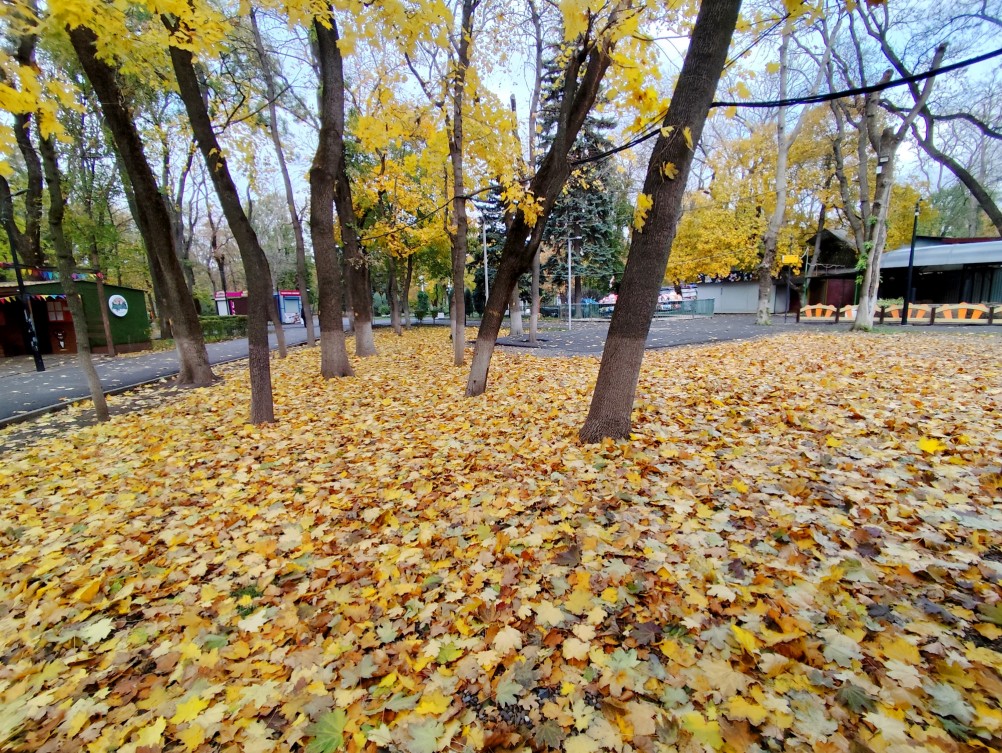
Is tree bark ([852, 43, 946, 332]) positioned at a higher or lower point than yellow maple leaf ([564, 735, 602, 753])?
higher

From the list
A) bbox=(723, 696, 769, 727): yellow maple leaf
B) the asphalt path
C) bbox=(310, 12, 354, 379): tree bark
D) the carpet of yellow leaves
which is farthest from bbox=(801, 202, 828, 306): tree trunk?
the asphalt path

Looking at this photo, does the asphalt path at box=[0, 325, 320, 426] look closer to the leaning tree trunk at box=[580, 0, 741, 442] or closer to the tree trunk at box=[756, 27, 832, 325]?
the leaning tree trunk at box=[580, 0, 741, 442]

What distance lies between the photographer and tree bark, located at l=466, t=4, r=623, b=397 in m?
4.92

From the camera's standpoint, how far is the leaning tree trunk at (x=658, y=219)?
3459 millimetres

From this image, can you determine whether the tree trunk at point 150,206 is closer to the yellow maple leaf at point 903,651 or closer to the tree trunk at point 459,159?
the tree trunk at point 459,159

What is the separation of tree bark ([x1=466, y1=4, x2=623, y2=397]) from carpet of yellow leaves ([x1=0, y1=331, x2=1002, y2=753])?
1.96 m

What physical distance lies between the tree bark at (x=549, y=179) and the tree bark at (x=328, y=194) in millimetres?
3742

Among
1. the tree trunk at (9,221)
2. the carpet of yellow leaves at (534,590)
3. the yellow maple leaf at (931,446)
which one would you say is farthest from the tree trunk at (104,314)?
the yellow maple leaf at (931,446)

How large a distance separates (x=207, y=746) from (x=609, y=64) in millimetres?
6274

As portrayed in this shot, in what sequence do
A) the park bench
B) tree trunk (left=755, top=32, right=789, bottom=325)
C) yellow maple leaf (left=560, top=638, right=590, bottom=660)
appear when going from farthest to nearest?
the park bench → tree trunk (left=755, top=32, right=789, bottom=325) → yellow maple leaf (left=560, top=638, right=590, bottom=660)

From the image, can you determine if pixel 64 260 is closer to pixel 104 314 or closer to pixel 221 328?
pixel 104 314

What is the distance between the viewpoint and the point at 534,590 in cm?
239

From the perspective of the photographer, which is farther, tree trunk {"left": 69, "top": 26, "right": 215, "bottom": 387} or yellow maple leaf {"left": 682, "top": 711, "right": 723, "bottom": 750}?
tree trunk {"left": 69, "top": 26, "right": 215, "bottom": 387}

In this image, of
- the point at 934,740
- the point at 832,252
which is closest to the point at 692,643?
the point at 934,740
